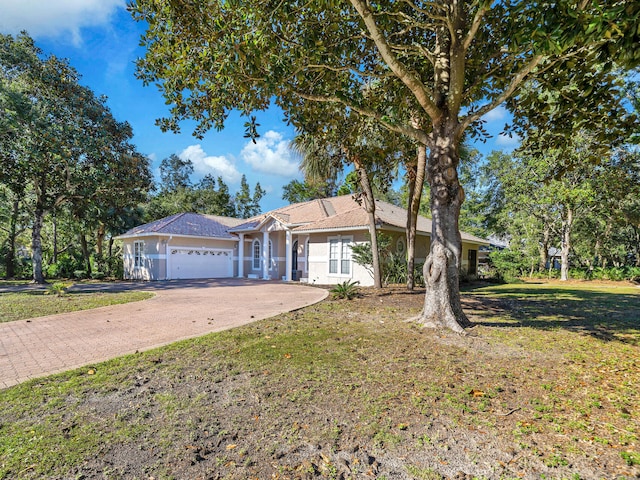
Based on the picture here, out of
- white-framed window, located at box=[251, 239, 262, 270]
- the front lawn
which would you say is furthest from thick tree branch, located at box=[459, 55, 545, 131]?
white-framed window, located at box=[251, 239, 262, 270]

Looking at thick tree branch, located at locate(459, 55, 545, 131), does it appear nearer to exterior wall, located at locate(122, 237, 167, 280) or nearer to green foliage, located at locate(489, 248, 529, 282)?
exterior wall, located at locate(122, 237, 167, 280)

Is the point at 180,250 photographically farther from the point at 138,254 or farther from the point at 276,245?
the point at 276,245

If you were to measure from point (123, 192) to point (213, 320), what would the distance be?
1553cm

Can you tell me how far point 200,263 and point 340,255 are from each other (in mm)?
10211

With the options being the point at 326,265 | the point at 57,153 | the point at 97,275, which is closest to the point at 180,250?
the point at 97,275

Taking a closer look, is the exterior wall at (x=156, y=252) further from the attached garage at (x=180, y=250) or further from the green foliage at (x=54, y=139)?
the green foliage at (x=54, y=139)

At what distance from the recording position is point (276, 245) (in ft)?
69.9

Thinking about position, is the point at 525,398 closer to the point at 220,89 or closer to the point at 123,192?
the point at 220,89

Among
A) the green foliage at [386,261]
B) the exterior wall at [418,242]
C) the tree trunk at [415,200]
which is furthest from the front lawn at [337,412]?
the exterior wall at [418,242]

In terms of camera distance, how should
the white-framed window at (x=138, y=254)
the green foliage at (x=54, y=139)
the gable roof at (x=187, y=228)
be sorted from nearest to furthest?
the green foliage at (x=54, y=139)
the gable roof at (x=187, y=228)
the white-framed window at (x=138, y=254)

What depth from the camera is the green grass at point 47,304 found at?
9.11 m

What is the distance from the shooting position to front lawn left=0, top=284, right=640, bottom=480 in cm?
267

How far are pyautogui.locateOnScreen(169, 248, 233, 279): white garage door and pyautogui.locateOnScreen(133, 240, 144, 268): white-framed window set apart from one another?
2639 mm

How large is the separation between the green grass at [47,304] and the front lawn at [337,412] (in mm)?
6064
